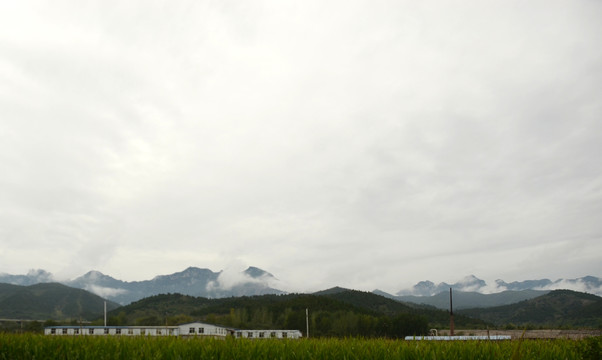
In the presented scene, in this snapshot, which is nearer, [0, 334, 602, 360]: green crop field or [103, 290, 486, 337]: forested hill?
[0, 334, 602, 360]: green crop field

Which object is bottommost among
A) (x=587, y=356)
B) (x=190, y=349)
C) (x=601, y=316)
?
(x=601, y=316)

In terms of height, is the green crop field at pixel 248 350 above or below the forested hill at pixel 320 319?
above

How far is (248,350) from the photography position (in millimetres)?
9469

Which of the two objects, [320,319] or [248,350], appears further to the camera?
[320,319]

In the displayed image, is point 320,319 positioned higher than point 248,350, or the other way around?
point 248,350

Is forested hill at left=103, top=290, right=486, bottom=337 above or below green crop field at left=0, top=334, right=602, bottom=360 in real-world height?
below

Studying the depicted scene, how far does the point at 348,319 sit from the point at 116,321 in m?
71.8

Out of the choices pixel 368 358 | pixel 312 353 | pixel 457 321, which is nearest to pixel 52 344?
pixel 312 353

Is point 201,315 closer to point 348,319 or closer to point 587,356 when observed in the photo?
point 348,319

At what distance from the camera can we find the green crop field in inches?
356

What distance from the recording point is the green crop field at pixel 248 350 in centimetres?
903

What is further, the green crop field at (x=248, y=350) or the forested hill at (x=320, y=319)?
the forested hill at (x=320, y=319)

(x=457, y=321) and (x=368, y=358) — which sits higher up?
(x=368, y=358)

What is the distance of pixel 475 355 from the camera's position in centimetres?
892
